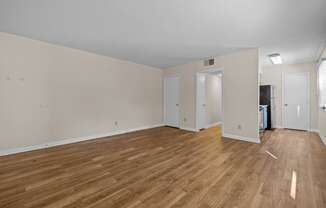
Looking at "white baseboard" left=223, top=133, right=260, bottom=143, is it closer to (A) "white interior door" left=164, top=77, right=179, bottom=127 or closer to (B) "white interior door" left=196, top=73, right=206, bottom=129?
(B) "white interior door" left=196, top=73, right=206, bottom=129

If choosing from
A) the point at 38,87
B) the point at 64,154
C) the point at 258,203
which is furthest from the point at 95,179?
the point at 38,87

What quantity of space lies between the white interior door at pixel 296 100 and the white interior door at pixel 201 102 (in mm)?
3071

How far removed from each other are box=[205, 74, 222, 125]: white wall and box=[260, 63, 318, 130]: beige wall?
72.2 inches

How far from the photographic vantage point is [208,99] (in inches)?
244

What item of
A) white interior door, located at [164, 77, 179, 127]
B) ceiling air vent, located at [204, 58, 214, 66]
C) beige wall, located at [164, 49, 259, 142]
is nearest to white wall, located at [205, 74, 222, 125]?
ceiling air vent, located at [204, 58, 214, 66]

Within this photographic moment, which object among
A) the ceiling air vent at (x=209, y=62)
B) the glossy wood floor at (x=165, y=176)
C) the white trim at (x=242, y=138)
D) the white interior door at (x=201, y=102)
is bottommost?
the glossy wood floor at (x=165, y=176)

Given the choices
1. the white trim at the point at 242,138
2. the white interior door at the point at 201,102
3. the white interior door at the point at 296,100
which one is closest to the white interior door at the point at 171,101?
the white interior door at the point at 201,102

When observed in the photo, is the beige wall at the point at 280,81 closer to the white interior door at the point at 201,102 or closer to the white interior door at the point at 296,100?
the white interior door at the point at 296,100

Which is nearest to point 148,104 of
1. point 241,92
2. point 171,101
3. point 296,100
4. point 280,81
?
point 171,101

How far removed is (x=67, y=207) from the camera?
63.7 inches

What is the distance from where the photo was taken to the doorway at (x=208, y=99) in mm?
5430

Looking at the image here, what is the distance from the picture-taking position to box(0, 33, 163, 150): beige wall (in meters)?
3.16

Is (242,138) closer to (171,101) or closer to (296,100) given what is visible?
(171,101)

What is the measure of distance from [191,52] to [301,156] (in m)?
3.51
